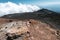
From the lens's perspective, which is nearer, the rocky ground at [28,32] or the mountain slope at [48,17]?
the rocky ground at [28,32]

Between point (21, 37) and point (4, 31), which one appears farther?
point (4, 31)

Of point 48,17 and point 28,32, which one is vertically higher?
point 28,32

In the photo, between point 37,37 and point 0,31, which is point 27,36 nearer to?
point 37,37

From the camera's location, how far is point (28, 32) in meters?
29.6

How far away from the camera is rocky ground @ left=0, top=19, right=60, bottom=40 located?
96.0 feet

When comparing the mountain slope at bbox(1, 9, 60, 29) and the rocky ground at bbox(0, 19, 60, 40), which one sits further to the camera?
the mountain slope at bbox(1, 9, 60, 29)

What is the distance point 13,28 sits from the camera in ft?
102

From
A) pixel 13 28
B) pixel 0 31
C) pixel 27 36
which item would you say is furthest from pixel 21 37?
pixel 0 31

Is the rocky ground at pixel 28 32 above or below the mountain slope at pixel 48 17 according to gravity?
above

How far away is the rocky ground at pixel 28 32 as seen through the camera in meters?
29.3

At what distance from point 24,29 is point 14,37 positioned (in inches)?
74.6

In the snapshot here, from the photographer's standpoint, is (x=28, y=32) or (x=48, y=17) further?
(x=48, y=17)

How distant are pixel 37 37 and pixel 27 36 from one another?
1628mm

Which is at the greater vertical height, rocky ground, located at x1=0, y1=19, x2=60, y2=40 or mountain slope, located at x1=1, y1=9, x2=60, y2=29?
rocky ground, located at x1=0, y1=19, x2=60, y2=40
